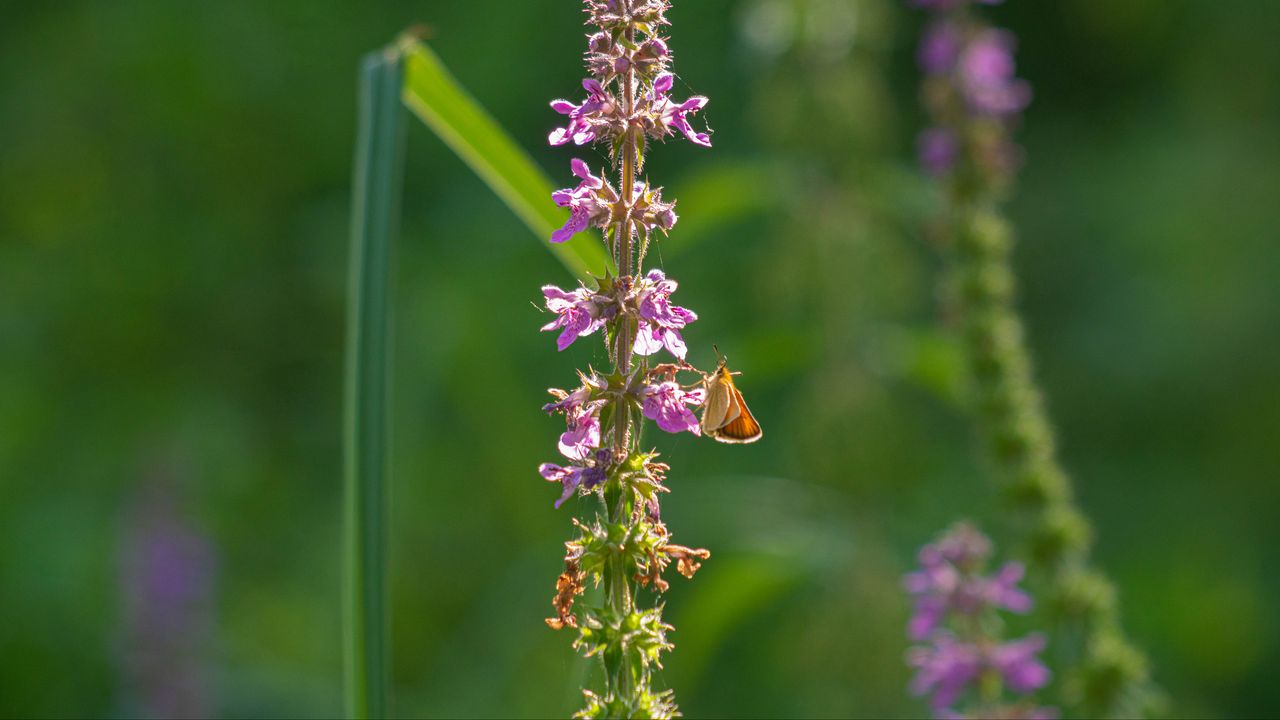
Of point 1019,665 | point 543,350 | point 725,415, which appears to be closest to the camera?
point 725,415

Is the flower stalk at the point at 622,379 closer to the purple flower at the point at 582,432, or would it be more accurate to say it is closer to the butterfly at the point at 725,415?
the purple flower at the point at 582,432

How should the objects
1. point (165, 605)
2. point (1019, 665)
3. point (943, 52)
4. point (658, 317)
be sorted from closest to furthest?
point (658, 317) < point (1019, 665) < point (943, 52) < point (165, 605)

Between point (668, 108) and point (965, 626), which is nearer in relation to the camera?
point (668, 108)

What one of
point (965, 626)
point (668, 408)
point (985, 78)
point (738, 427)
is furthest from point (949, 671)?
point (985, 78)

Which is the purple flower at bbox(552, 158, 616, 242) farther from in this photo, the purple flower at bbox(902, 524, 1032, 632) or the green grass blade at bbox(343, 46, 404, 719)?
the purple flower at bbox(902, 524, 1032, 632)

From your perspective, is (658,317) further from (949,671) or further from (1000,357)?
(1000,357)

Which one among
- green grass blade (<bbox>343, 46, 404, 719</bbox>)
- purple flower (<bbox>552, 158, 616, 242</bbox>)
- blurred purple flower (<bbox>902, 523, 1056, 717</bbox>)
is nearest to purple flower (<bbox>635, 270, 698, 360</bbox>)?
purple flower (<bbox>552, 158, 616, 242</bbox>)
